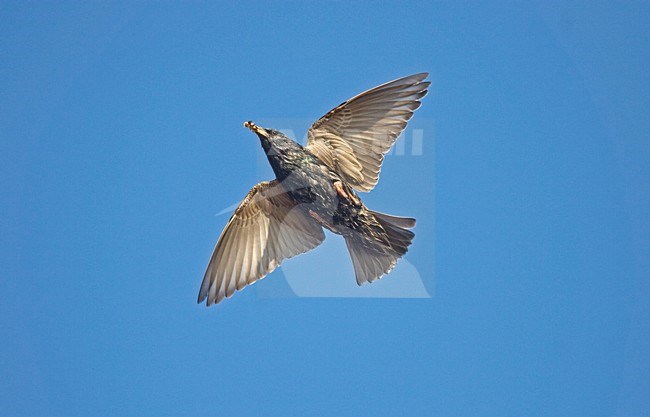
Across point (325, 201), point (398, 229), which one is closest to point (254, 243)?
point (325, 201)

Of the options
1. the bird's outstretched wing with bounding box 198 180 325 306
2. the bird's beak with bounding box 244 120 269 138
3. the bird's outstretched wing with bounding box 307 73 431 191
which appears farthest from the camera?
the bird's outstretched wing with bounding box 198 180 325 306

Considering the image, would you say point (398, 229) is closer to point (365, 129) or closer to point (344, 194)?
point (344, 194)

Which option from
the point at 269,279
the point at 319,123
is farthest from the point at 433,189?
the point at 269,279

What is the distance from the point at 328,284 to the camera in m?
5.57

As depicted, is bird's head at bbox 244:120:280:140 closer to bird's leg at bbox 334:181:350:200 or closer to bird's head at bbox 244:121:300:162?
bird's head at bbox 244:121:300:162

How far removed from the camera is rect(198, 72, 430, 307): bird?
5.27 meters

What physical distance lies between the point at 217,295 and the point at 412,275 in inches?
41.7

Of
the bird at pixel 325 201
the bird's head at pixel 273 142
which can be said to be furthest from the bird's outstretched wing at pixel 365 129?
the bird's head at pixel 273 142

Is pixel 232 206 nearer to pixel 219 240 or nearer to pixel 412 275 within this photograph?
pixel 219 240

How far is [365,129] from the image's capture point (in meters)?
5.45

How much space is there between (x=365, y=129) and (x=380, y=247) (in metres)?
0.62

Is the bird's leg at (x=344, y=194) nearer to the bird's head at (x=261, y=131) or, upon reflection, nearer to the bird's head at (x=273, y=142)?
the bird's head at (x=273, y=142)

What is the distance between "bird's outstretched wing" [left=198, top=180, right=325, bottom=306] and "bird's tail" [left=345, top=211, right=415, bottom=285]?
262 mm

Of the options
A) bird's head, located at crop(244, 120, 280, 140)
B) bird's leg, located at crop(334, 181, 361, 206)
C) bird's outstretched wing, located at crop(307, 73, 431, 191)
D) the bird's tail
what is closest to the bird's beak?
bird's head, located at crop(244, 120, 280, 140)
